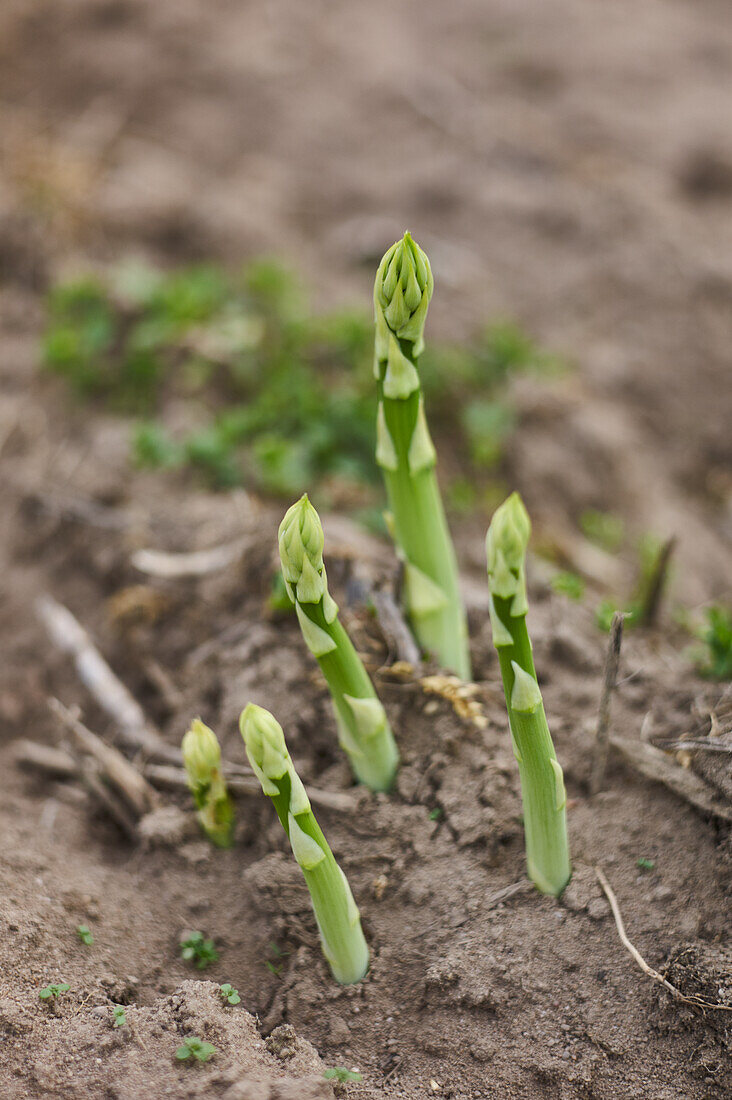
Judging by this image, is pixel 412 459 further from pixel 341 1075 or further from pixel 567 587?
pixel 341 1075

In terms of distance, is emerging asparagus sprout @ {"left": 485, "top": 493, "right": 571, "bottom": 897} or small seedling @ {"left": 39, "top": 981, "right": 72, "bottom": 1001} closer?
emerging asparagus sprout @ {"left": 485, "top": 493, "right": 571, "bottom": 897}

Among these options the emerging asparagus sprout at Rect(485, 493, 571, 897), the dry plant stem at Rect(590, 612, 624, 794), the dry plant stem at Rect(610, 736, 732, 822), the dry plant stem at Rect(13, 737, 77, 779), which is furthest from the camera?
the dry plant stem at Rect(13, 737, 77, 779)

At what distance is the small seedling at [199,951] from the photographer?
221 centimetres

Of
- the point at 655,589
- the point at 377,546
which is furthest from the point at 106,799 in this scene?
the point at 655,589

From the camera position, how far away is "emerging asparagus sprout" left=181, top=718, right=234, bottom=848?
231cm

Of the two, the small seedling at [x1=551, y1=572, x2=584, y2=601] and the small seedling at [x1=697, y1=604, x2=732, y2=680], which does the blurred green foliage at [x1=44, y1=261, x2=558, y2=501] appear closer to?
the small seedling at [x1=551, y1=572, x2=584, y2=601]

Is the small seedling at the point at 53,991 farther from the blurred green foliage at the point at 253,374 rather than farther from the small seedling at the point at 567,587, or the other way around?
the blurred green foliage at the point at 253,374

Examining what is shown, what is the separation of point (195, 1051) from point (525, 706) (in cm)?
104

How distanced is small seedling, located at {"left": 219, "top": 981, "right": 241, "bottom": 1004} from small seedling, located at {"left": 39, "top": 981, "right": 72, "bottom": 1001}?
14.1 inches

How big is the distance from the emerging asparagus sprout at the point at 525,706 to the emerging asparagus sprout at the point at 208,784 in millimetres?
835

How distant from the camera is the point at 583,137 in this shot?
616 centimetres

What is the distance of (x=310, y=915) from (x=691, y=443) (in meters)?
3.36

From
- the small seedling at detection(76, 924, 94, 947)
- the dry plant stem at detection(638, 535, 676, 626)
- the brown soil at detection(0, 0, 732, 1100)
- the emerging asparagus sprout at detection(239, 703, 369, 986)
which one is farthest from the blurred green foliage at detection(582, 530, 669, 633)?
the small seedling at detection(76, 924, 94, 947)

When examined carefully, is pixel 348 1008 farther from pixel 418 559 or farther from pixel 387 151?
pixel 387 151
